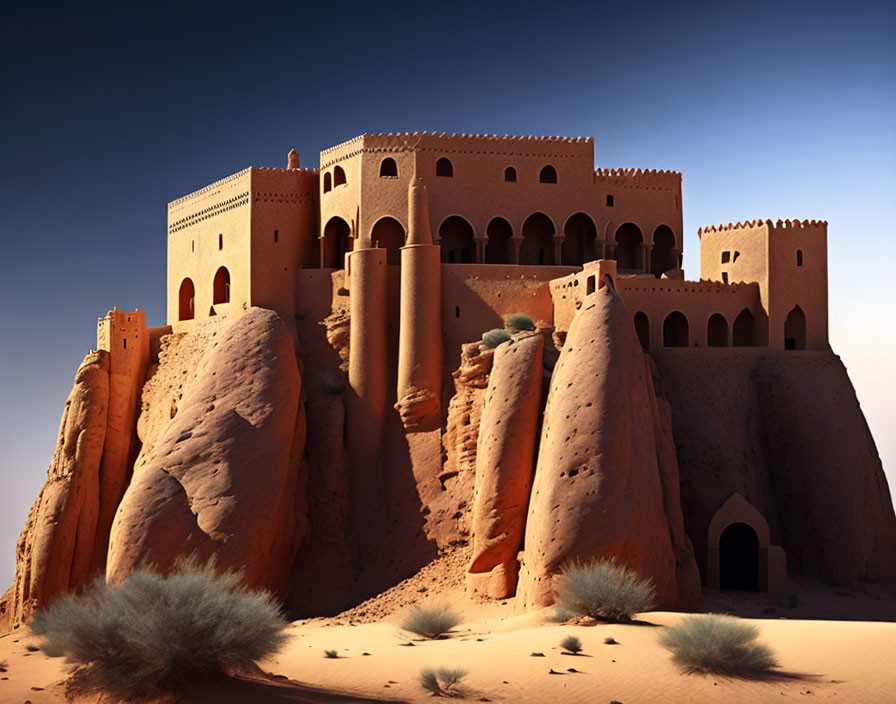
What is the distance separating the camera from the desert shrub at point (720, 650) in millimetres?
17359

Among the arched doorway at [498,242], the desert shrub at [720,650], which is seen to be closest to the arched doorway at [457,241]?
the arched doorway at [498,242]

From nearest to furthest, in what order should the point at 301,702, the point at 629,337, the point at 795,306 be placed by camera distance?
the point at 301,702 < the point at 629,337 < the point at 795,306

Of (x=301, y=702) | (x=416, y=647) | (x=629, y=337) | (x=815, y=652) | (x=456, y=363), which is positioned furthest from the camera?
(x=456, y=363)

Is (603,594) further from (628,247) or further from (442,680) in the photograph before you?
(628,247)

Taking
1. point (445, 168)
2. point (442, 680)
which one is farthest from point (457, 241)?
point (442, 680)

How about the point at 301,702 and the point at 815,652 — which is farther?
the point at 815,652

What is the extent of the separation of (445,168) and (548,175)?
380 centimetres

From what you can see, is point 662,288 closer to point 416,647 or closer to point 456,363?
point 456,363

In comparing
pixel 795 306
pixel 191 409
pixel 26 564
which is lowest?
pixel 26 564

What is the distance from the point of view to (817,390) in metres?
34.5

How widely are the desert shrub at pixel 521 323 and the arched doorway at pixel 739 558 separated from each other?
834 centimetres

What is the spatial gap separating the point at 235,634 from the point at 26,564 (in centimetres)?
2261

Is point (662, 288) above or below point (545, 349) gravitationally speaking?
above

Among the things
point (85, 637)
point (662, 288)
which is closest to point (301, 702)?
point (85, 637)
